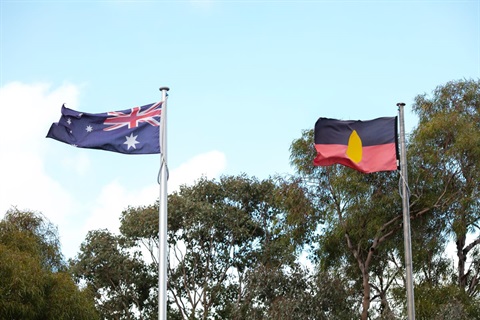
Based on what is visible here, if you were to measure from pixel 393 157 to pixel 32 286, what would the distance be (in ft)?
36.0

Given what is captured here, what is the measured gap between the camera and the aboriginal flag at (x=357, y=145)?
15.5 m

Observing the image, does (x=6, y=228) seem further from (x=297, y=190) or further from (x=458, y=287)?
(x=458, y=287)

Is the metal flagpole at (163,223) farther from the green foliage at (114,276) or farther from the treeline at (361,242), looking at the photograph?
the green foliage at (114,276)

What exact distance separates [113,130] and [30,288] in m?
9.68

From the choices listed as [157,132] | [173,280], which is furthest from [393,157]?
[173,280]

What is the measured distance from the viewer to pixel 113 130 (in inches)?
523

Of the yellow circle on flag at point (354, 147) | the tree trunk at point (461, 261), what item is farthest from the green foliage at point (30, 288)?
the tree trunk at point (461, 261)

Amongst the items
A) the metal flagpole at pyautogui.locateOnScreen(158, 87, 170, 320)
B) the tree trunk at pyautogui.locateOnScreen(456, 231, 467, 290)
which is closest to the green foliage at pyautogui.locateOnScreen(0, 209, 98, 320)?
the metal flagpole at pyautogui.locateOnScreen(158, 87, 170, 320)

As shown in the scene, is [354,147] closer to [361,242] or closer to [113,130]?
[113,130]

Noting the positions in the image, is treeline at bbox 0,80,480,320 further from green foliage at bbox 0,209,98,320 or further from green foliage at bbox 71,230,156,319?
green foliage at bbox 71,230,156,319

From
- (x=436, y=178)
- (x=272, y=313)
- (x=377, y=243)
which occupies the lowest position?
(x=272, y=313)

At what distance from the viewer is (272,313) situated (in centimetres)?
2453

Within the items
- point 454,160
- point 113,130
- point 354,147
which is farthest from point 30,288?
point 454,160

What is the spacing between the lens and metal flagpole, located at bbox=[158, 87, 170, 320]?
12.5 metres
